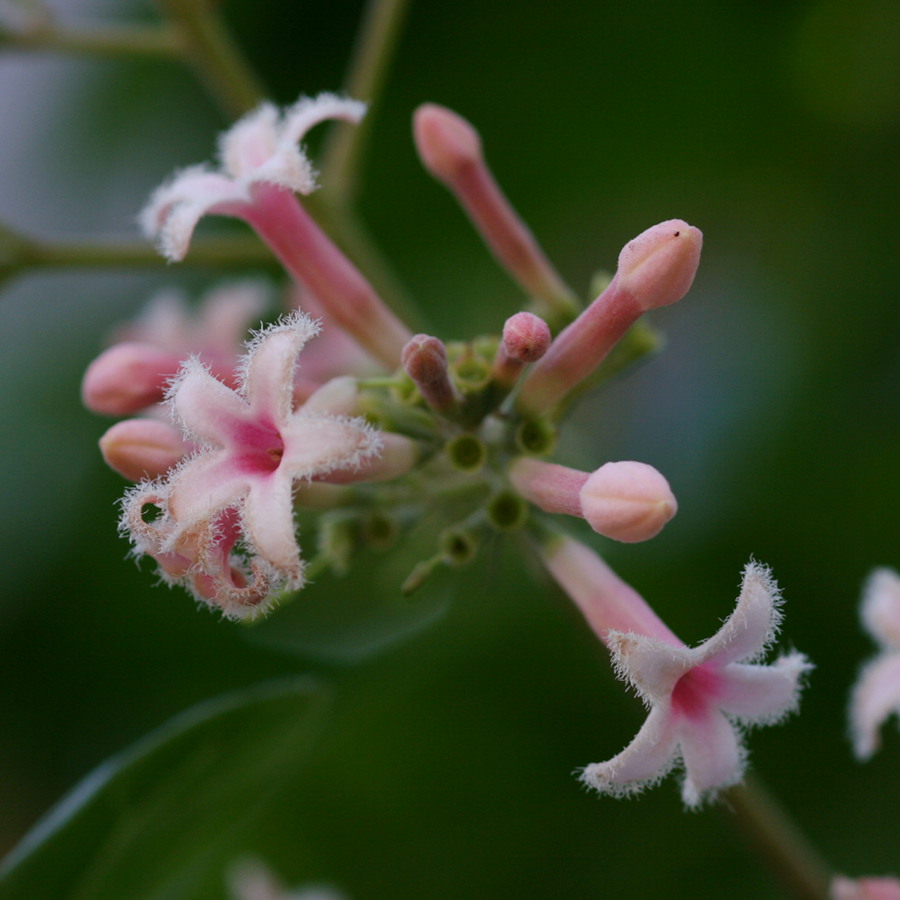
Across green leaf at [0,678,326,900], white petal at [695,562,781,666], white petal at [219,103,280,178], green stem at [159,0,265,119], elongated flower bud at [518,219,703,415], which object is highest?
green stem at [159,0,265,119]

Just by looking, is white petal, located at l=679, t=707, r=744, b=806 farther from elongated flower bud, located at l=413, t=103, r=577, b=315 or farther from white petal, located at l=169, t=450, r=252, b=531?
elongated flower bud, located at l=413, t=103, r=577, b=315

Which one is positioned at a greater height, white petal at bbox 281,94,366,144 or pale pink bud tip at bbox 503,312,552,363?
white petal at bbox 281,94,366,144

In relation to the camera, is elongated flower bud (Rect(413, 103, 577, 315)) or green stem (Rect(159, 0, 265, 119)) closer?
elongated flower bud (Rect(413, 103, 577, 315))

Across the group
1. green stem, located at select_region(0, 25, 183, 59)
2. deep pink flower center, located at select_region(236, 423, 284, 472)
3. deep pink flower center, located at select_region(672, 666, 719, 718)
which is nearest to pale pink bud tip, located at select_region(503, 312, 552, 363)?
deep pink flower center, located at select_region(236, 423, 284, 472)

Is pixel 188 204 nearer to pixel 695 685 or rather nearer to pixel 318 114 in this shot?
pixel 318 114

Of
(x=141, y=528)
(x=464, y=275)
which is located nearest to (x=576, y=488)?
(x=141, y=528)

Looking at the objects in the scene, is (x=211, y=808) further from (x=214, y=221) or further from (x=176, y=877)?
(x=214, y=221)

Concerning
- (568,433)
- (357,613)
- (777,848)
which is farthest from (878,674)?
(357,613)

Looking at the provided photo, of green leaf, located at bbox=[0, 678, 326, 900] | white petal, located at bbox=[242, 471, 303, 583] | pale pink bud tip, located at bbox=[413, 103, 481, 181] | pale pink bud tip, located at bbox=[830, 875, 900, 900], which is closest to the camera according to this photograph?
white petal, located at bbox=[242, 471, 303, 583]
